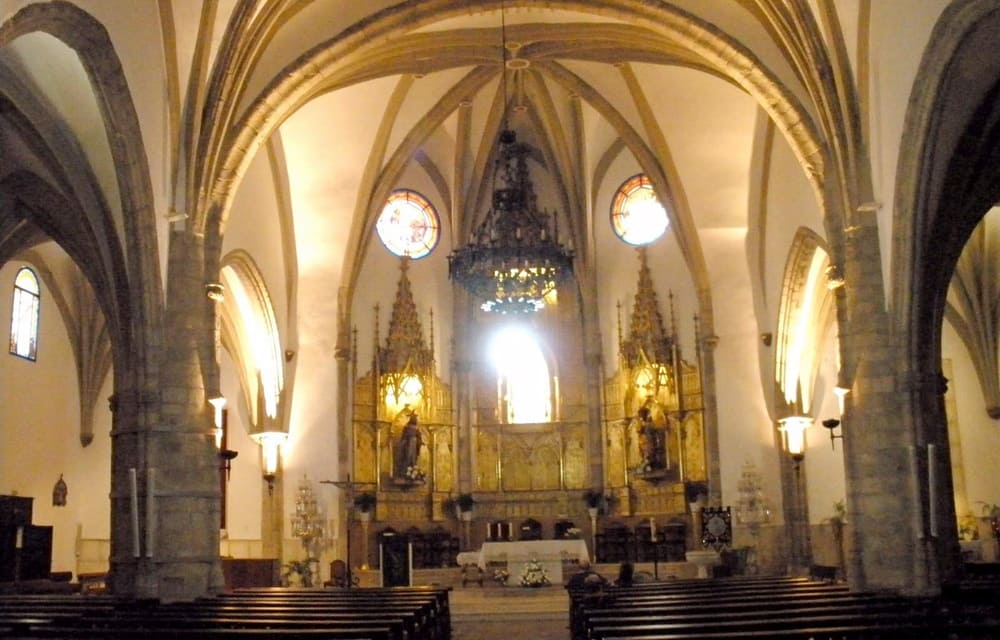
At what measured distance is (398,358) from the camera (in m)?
28.0

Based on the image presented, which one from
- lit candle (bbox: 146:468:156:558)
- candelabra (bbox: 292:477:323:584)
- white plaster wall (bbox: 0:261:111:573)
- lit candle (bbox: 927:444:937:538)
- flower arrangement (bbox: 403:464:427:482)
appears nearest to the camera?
lit candle (bbox: 927:444:937:538)

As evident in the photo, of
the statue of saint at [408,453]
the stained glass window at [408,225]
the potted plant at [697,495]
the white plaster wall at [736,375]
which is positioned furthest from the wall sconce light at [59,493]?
the white plaster wall at [736,375]

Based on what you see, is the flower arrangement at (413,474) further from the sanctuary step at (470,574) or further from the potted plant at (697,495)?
the potted plant at (697,495)

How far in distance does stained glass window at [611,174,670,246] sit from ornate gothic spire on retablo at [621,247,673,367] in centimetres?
61

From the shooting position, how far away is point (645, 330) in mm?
27703

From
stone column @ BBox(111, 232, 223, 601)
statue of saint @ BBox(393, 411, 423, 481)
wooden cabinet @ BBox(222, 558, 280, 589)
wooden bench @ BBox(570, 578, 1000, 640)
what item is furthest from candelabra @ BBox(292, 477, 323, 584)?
wooden bench @ BBox(570, 578, 1000, 640)

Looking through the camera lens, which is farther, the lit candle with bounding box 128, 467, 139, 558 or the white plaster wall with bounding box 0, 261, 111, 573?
the white plaster wall with bounding box 0, 261, 111, 573

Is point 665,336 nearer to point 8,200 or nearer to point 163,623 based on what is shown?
point 8,200

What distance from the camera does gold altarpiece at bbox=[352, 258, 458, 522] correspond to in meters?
27.4

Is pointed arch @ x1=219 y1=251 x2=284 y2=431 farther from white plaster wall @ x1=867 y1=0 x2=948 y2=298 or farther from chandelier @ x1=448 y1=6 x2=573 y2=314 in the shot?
white plaster wall @ x1=867 y1=0 x2=948 y2=298

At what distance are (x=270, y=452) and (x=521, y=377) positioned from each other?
706 cm

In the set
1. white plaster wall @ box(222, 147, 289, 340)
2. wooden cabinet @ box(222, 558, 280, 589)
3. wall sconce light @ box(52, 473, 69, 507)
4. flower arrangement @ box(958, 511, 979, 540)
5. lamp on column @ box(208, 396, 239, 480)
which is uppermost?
white plaster wall @ box(222, 147, 289, 340)

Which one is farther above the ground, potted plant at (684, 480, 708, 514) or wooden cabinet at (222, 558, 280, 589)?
potted plant at (684, 480, 708, 514)

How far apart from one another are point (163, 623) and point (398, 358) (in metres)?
17.7
